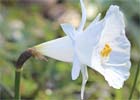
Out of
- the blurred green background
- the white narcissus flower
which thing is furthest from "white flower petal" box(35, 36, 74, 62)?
the blurred green background

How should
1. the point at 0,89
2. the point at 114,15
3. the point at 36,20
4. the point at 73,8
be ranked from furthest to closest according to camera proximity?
the point at 73,8, the point at 36,20, the point at 0,89, the point at 114,15

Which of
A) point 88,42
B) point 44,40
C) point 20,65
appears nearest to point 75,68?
point 88,42

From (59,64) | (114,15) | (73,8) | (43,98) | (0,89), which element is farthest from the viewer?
(73,8)

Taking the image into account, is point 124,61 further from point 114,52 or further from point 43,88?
point 43,88

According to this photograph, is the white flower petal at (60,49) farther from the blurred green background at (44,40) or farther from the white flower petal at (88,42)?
the blurred green background at (44,40)

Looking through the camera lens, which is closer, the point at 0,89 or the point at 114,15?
the point at 114,15

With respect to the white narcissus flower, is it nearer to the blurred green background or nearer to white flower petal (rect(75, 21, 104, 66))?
white flower petal (rect(75, 21, 104, 66))

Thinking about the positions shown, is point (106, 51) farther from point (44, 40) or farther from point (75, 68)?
point (44, 40)

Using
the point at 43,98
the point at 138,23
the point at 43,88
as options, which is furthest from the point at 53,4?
the point at 43,98
